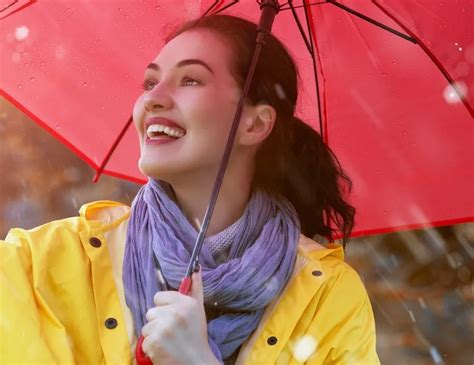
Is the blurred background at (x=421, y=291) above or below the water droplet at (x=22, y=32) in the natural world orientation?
below

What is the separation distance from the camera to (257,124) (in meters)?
2.32

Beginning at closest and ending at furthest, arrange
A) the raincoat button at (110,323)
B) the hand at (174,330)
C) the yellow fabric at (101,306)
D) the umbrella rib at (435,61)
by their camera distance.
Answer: the hand at (174,330)
the yellow fabric at (101,306)
the raincoat button at (110,323)
the umbrella rib at (435,61)

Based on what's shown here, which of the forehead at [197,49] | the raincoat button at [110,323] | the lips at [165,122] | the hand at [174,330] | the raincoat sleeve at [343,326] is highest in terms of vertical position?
the forehead at [197,49]

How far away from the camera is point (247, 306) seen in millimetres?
2109

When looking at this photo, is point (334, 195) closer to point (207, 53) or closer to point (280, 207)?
point (280, 207)

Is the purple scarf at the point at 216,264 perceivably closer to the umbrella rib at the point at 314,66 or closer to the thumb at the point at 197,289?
the thumb at the point at 197,289

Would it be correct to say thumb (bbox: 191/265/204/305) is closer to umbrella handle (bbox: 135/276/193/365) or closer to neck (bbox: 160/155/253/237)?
umbrella handle (bbox: 135/276/193/365)

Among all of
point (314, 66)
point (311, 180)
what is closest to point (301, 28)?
point (314, 66)

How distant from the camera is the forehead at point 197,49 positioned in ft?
7.31

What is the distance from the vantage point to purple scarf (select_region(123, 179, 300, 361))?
80.9 inches

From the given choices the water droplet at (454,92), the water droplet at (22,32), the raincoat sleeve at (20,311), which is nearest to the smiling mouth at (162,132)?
the raincoat sleeve at (20,311)

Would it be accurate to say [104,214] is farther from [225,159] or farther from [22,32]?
[22,32]

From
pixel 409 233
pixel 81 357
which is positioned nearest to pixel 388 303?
pixel 409 233

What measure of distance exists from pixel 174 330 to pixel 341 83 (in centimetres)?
→ 112
